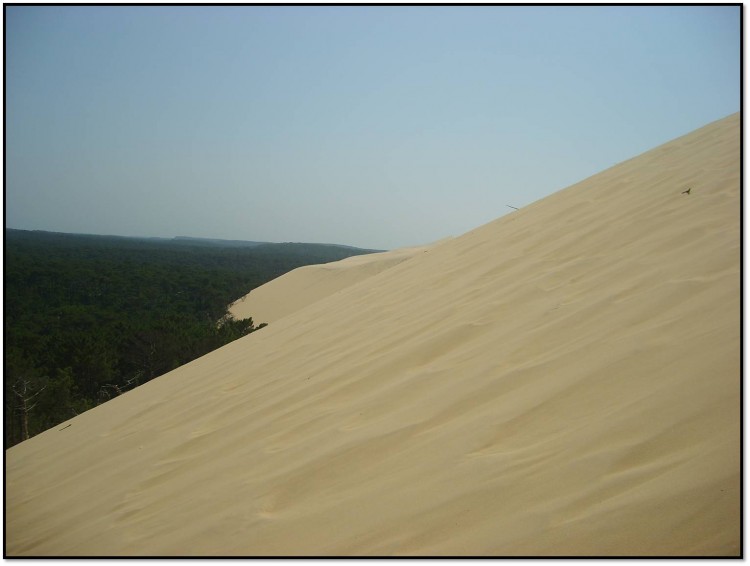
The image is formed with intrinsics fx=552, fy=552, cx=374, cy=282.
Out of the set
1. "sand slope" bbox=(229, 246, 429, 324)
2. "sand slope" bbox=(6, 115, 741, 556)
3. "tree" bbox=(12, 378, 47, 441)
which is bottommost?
"tree" bbox=(12, 378, 47, 441)

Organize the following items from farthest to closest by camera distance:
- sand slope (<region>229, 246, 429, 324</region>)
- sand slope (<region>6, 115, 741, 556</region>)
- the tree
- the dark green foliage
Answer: sand slope (<region>229, 246, 429, 324</region>), the dark green foliage, the tree, sand slope (<region>6, 115, 741, 556</region>)

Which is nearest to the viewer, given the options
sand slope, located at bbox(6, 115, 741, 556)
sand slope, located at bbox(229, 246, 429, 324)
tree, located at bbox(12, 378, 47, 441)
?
sand slope, located at bbox(6, 115, 741, 556)

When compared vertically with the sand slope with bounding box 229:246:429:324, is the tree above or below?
below

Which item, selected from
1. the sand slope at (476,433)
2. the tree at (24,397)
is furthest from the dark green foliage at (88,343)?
the sand slope at (476,433)

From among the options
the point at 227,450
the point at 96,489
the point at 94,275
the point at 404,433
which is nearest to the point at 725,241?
the point at 404,433

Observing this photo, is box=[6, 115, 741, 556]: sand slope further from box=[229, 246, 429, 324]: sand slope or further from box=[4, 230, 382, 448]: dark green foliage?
box=[229, 246, 429, 324]: sand slope

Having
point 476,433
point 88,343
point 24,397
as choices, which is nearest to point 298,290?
point 88,343

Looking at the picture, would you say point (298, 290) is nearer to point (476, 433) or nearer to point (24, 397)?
point (24, 397)

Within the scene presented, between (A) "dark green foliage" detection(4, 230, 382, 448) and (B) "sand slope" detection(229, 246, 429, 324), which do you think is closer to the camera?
(A) "dark green foliage" detection(4, 230, 382, 448)

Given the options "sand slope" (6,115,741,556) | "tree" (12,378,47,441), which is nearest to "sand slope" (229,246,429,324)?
"tree" (12,378,47,441)
